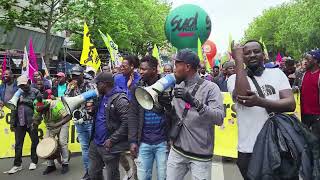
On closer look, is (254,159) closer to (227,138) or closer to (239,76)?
(239,76)

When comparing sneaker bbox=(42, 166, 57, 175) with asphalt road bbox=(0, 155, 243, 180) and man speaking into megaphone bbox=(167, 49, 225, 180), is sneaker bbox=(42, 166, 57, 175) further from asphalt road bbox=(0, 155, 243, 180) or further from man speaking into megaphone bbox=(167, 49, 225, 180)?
man speaking into megaphone bbox=(167, 49, 225, 180)

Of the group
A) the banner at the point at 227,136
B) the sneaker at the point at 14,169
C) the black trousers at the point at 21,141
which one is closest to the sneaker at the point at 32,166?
the black trousers at the point at 21,141

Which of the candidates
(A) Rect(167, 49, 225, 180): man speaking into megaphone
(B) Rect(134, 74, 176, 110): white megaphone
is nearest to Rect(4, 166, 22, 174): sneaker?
(B) Rect(134, 74, 176, 110): white megaphone

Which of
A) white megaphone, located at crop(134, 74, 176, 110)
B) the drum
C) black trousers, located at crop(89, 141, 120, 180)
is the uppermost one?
white megaphone, located at crop(134, 74, 176, 110)

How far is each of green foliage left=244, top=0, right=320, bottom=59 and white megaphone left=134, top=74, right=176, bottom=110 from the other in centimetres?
3398

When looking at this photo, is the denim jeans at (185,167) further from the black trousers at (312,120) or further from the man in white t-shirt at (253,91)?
the black trousers at (312,120)

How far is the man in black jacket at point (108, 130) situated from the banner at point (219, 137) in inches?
149

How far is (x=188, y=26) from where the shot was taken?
53.2 ft

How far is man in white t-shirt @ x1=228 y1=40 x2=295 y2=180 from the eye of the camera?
3518 millimetres

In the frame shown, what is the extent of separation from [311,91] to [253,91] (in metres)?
3.39

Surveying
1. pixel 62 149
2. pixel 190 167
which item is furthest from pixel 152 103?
pixel 62 149

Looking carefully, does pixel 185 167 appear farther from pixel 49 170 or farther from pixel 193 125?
pixel 49 170

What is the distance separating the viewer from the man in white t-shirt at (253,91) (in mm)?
3518

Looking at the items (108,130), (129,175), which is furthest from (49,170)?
(108,130)
